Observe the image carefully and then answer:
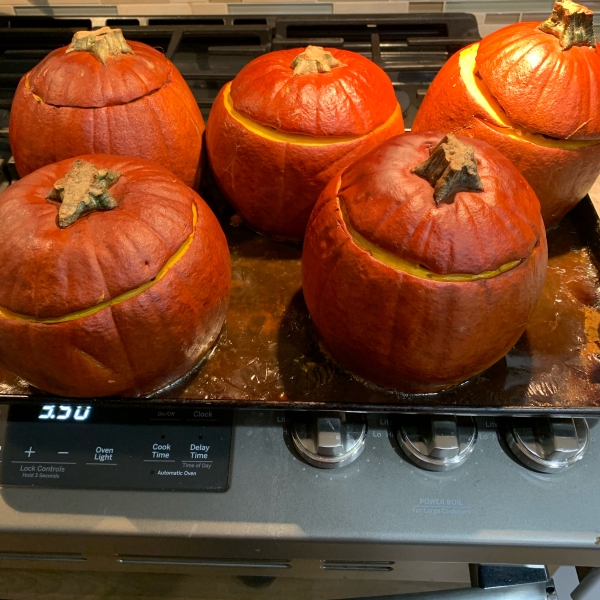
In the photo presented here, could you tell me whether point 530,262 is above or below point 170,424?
above

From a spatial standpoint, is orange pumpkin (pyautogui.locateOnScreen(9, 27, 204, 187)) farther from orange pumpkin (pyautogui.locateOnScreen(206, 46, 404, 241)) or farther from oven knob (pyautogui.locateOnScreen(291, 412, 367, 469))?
oven knob (pyautogui.locateOnScreen(291, 412, 367, 469))

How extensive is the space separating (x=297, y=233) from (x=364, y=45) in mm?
663

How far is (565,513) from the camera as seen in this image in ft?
2.39

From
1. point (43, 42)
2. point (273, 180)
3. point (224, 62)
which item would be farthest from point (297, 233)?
point (43, 42)

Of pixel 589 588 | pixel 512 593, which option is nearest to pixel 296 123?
pixel 512 593

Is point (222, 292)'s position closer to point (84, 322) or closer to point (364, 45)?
point (84, 322)

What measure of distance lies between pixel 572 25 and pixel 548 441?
60 cm

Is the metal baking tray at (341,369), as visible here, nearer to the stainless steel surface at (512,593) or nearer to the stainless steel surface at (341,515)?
the stainless steel surface at (341,515)

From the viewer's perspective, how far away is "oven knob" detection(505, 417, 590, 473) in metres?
0.74

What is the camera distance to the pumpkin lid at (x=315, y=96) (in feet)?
2.63

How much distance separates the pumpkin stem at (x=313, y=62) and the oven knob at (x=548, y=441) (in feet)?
1.99

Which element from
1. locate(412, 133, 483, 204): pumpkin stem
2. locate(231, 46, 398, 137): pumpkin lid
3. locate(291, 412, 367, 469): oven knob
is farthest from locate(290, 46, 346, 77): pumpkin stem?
locate(291, 412, 367, 469): oven knob

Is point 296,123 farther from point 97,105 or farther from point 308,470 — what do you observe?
point 308,470

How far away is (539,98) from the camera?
77 centimetres
